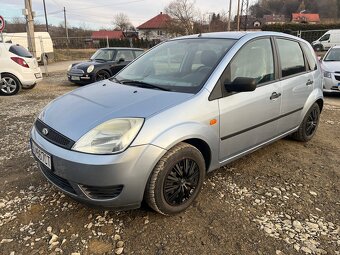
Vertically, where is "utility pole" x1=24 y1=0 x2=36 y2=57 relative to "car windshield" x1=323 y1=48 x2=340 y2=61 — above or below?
above

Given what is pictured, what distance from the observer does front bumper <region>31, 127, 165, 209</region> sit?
231 cm

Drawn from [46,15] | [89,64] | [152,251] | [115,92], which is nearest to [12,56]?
[89,64]

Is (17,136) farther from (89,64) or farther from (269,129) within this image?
(89,64)

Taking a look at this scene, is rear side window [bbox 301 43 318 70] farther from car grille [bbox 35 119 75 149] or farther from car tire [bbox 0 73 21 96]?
car tire [bbox 0 73 21 96]

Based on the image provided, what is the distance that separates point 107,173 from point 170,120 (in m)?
0.68

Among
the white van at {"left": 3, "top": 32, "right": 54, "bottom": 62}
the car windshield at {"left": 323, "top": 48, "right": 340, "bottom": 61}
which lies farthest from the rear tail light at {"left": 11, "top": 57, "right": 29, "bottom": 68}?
the white van at {"left": 3, "top": 32, "right": 54, "bottom": 62}

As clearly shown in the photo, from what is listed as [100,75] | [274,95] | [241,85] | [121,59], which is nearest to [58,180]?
[241,85]

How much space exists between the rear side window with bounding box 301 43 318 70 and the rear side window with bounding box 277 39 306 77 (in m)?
0.16

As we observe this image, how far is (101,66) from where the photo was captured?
1059 centimetres

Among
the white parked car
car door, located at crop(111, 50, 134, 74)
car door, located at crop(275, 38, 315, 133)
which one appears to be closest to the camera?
car door, located at crop(275, 38, 315, 133)

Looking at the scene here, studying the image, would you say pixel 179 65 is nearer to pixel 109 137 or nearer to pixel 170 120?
pixel 170 120

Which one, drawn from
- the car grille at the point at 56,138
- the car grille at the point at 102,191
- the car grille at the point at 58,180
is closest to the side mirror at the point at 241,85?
the car grille at the point at 102,191

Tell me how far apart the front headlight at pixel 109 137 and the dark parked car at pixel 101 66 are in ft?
27.7

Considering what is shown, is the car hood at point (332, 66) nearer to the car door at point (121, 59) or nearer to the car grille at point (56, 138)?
the car door at point (121, 59)
